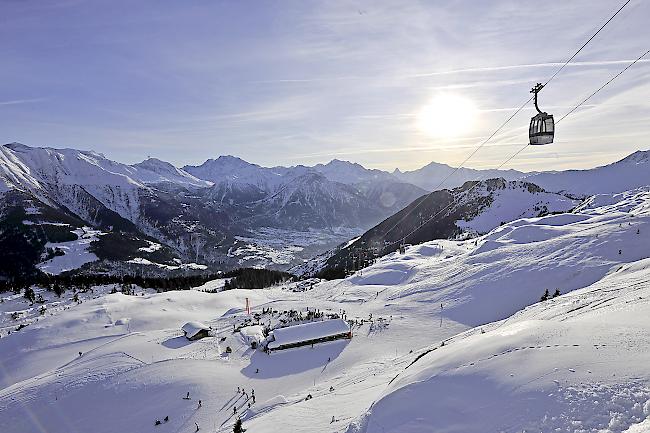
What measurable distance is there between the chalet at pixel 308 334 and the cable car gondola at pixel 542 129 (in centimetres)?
1874

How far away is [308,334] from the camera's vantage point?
1121 inches

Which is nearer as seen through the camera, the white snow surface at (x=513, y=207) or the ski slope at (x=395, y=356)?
the ski slope at (x=395, y=356)

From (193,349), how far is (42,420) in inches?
388

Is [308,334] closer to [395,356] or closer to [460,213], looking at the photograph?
[395,356]

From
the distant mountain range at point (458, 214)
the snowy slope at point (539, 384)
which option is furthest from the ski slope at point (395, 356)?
the distant mountain range at point (458, 214)

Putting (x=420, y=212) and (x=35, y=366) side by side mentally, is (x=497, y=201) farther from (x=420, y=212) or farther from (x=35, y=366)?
(x=35, y=366)

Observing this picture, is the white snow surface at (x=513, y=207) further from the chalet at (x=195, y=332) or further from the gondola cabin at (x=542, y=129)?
Result: the gondola cabin at (x=542, y=129)

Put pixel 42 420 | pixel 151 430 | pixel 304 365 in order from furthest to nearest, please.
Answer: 1. pixel 304 365
2. pixel 42 420
3. pixel 151 430

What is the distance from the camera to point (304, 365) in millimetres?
25453

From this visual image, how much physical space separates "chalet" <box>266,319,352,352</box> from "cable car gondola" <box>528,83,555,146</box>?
18744 mm

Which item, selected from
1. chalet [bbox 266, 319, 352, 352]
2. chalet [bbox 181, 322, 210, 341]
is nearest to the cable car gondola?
chalet [bbox 266, 319, 352, 352]

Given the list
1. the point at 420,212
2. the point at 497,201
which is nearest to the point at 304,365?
the point at 497,201

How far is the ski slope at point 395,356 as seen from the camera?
812cm

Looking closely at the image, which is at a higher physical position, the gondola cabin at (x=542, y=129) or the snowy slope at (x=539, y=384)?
the gondola cabin at (x=542, y=129)
